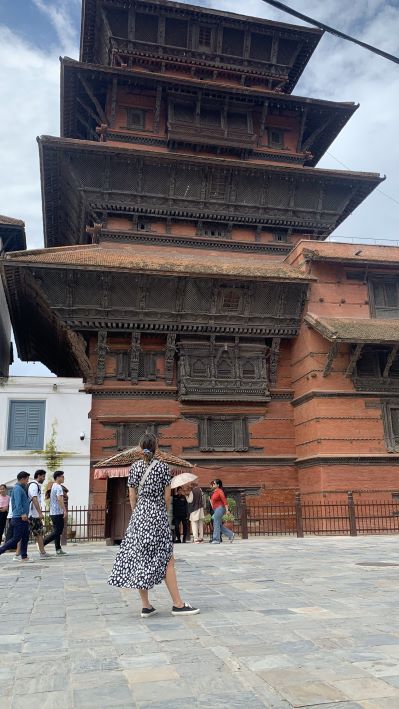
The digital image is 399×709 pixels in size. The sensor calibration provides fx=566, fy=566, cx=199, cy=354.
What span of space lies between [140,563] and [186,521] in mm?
10964

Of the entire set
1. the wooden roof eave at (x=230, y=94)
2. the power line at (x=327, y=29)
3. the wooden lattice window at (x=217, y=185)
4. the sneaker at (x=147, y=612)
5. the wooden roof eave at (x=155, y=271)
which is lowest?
the sneaker at (x=147, y=612)

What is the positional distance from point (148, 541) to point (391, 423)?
15.6m

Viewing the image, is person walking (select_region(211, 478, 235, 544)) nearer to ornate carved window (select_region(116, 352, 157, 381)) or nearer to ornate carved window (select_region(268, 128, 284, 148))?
ornate carved window (select_region(116, 352, 157, 381))

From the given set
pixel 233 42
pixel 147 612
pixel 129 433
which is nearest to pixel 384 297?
pixel 129 433

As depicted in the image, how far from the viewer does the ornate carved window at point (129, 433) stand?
742 inches

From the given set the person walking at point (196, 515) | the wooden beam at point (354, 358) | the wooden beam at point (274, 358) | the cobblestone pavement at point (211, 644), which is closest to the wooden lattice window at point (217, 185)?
the wooden beam at point (274, 358)

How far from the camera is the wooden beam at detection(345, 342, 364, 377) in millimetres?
18078

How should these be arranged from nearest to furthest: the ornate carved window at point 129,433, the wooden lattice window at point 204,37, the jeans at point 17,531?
the jeans at point 17,531 → the ornate carved window at point 129,433 → the wooden lattice window at point 204,37

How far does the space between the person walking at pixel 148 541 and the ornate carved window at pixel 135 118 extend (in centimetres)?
2106

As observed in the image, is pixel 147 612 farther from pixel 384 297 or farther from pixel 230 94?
pixel 230 94

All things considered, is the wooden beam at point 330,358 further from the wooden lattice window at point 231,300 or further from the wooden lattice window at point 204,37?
the wooden lattice window at point 204,37

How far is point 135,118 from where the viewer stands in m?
23.6

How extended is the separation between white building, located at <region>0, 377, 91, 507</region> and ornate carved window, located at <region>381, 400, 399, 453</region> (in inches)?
388

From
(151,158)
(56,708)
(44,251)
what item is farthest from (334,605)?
(151,158)
